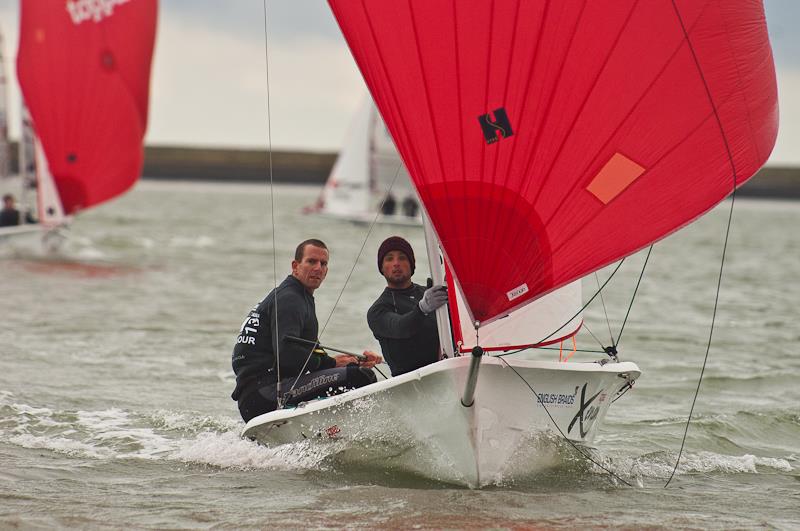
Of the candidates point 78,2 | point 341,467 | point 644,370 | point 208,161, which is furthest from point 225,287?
point 208,161

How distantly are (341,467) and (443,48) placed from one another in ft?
6.57

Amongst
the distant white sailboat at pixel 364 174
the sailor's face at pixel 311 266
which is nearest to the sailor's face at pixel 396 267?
the sailor's face at pixel 311 266

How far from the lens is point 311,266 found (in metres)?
5.88

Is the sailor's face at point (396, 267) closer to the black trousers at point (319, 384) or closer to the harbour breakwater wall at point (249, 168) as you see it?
the black trousers at point (319, 384)

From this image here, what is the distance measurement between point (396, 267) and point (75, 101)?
1367 centimetres

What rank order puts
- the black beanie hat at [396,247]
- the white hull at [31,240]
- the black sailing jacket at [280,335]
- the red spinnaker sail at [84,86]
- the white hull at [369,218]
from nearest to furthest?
the black beanie hat at [396,247] → the black sailing jacket at [280,335] → the white hull at [31,240] → the red spinnaker sail at [84,86] → the white hull at [369,218]

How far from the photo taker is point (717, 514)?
214 inches

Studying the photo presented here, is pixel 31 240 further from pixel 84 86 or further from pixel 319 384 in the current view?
pixel 319 384

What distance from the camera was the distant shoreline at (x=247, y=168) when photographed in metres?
69.4

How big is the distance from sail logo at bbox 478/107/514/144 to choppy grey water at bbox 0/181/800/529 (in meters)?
1.50

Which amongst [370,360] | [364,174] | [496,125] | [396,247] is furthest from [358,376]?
[364,174]

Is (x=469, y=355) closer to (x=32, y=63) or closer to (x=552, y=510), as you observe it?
(x=552, y=510)

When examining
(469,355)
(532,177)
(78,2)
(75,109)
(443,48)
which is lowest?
(469,355)

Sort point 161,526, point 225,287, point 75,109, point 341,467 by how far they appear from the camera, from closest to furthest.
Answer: point 161,526
point 341,467
point 225,287
point 75,109
